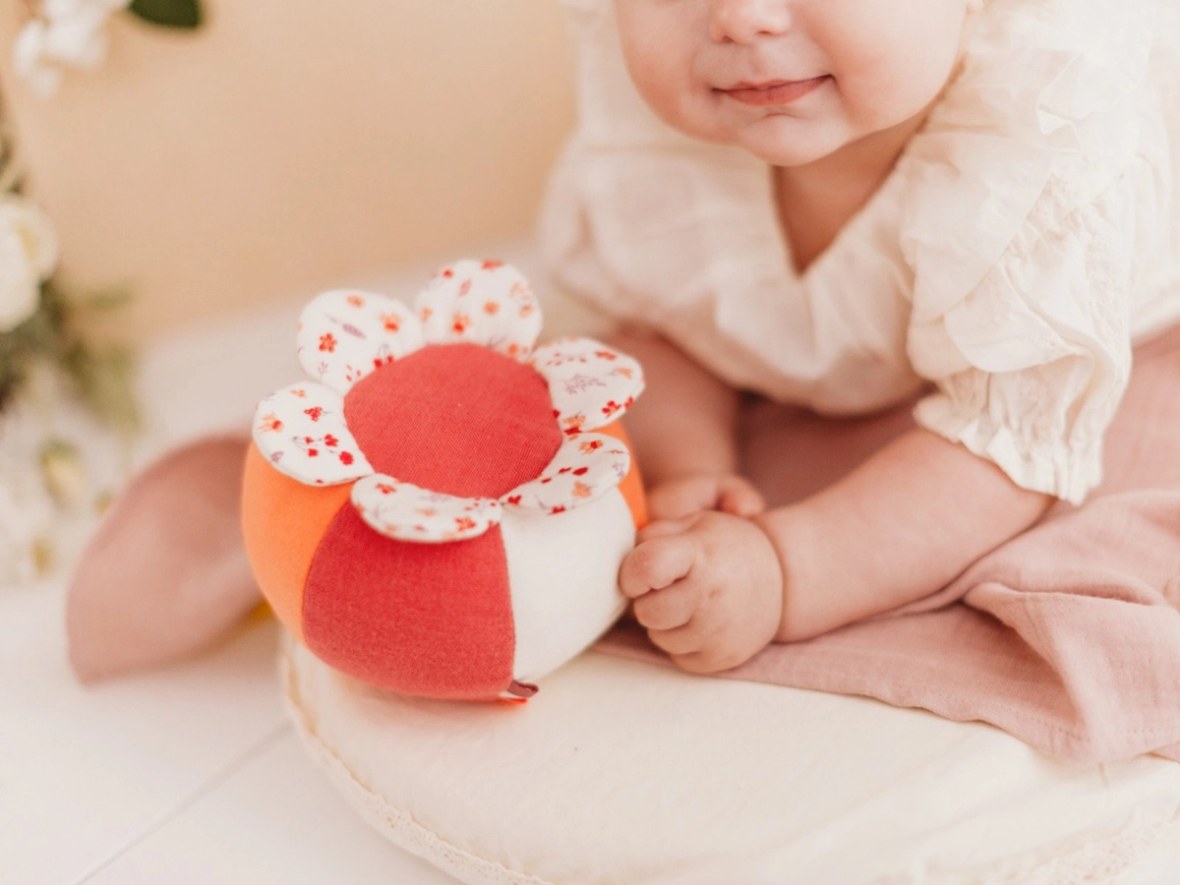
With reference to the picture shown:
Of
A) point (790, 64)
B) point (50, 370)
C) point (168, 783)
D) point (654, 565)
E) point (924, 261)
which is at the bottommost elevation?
point (168, 783)

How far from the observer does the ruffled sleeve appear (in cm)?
67

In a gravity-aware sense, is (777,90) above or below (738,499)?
above

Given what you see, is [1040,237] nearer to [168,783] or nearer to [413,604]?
[413,604]

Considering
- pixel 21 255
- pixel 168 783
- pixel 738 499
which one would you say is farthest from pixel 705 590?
pixel 21 255

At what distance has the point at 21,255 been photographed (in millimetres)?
909

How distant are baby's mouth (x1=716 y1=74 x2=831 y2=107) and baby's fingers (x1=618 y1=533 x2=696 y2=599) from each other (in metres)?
0.26

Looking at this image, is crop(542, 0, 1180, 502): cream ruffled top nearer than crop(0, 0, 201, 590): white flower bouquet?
Yes

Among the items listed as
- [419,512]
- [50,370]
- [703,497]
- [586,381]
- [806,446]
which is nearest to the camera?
[419,512]

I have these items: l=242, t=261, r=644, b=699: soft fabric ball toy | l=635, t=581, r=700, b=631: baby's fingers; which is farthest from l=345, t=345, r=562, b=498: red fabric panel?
l=635, t=581, r=700, b=631: baby's fingers

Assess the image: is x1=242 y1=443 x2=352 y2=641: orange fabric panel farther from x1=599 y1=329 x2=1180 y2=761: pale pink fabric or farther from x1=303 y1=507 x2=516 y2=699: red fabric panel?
x1=599 y1=329 x2=1180 y2=761: pale pink fabric

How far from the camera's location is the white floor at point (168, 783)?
71cm

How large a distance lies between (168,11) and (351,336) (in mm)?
463

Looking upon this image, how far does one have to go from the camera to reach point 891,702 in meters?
0.66

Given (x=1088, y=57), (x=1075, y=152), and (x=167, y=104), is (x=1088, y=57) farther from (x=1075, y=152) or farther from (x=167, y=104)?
(x=167, y=104)
